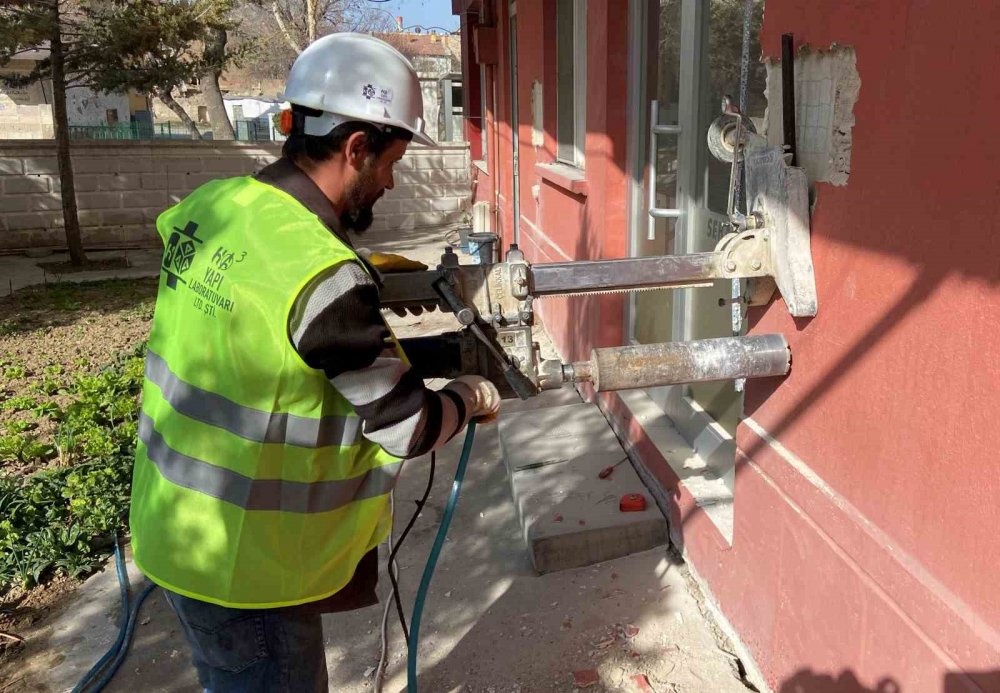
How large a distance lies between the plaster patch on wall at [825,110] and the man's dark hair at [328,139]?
1.02 m

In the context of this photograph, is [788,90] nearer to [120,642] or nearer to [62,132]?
[120,642]

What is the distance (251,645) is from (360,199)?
100 cm

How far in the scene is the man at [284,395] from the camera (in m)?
1.43

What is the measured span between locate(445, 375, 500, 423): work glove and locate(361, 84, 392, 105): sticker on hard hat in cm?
64

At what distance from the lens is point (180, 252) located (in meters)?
1.59

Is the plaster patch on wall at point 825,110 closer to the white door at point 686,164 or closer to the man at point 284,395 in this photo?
the white door at point 686,164

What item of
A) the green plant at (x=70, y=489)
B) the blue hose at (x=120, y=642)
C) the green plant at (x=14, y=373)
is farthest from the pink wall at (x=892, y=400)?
the green plant at (x=14, y=373)

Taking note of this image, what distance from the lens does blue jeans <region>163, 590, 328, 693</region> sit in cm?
164

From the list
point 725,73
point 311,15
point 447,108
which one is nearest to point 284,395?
point 725,73

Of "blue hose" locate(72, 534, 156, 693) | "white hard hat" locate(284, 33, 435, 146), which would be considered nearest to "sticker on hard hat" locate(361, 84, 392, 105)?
"white hard hat" locate(284, 33, 435, 146)

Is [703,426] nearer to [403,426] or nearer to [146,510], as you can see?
[403,426]

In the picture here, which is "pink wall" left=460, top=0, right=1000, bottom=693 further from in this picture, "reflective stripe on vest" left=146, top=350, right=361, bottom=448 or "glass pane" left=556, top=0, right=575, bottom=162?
"glass pane" left=556, top=0, right=575, bottom=162

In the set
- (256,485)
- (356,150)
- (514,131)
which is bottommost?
(256,485)

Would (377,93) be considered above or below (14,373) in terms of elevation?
above
